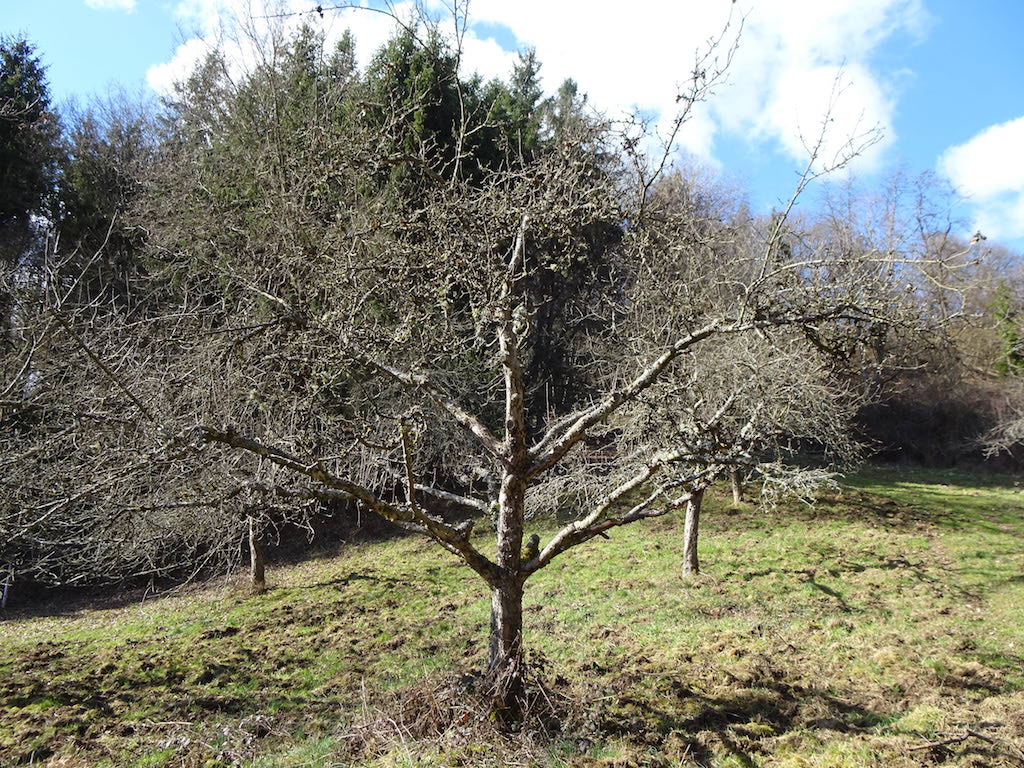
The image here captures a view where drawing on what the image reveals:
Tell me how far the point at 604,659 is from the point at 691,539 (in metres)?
3.53

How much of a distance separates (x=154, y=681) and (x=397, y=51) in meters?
12.1

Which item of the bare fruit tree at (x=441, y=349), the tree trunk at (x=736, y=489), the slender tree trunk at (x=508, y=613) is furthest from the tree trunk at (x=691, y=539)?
the slender tree trunk at (x=508, y=613)

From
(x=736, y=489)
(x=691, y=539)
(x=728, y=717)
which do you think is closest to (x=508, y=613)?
(x=728, y=717)

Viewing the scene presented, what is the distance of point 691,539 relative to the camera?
32.0ft

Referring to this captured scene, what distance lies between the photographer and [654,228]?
513 cm

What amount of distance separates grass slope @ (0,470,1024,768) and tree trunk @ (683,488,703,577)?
0.30 m

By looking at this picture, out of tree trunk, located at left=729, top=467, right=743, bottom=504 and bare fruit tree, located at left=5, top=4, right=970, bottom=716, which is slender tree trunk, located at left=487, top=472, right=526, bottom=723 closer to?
bare fruit tree, located at left=5, top=4, right=970, bottom=716

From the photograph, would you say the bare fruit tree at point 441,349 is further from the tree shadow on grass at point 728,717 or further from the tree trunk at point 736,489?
the tree trunk at point 736,489

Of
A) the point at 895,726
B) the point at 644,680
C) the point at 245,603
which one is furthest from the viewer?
the point at 245,603

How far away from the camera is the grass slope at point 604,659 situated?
14.5 ft

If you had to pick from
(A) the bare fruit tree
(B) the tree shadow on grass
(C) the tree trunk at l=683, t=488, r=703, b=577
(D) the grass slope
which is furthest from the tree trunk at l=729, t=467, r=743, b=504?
(B) the tree shadow on grass

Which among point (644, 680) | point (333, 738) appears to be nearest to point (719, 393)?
point (644, 680)

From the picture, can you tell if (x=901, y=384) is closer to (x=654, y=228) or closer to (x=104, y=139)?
(x=654, y=228)

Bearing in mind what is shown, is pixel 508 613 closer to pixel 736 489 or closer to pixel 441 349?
pixel 441 349
